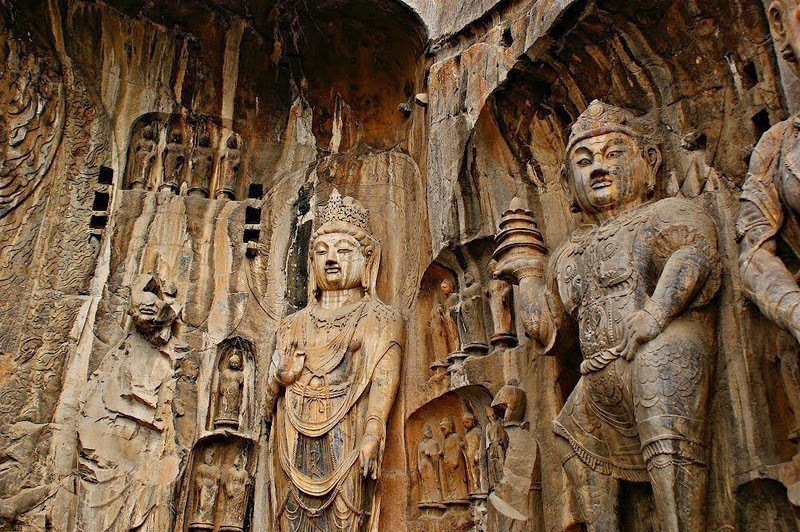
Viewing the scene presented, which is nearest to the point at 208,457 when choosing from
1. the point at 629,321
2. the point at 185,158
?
the point at 185,158

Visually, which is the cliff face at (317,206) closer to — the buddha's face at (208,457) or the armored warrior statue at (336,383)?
the buddha's face at (208,457)

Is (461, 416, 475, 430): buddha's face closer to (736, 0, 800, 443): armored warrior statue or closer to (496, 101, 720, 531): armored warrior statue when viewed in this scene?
(496, 101, 720, 531): armored warrior statue

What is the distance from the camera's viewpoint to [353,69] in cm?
888

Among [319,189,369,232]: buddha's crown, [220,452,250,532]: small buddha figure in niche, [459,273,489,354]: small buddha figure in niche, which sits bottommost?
[220,452,250,532]: small buddha figure in niche

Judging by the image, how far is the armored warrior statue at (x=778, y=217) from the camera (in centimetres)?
484

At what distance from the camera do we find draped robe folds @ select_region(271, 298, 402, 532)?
22.0 feet

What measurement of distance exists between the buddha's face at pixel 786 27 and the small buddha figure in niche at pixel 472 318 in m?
2.71

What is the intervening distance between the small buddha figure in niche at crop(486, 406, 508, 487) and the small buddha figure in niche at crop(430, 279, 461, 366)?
0.67 m

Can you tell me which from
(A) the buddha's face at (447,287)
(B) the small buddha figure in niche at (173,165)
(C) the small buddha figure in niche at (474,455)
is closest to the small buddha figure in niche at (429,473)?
(C) the small buddha figure in niche at (474,455)

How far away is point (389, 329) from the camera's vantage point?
735 cm

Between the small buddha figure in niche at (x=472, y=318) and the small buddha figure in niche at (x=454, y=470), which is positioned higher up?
the small buddha figure in niche at (x=472, y=318)

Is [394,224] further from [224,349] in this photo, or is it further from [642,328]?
[642,328]

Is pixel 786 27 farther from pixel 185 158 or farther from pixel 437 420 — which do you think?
pixel 185 158

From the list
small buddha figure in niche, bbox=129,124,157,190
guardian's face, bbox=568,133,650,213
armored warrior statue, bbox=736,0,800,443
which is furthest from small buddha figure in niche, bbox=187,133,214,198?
armored warrior statue, bbox=736,0,800,443
